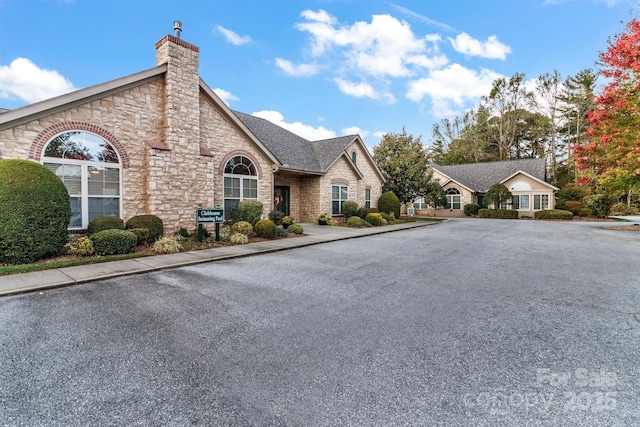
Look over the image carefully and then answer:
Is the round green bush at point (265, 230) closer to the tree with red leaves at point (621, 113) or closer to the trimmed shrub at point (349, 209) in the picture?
the trimmed shrub at point (349, 209)

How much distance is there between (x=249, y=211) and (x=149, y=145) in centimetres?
448

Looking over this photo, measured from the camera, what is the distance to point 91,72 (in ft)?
45.6

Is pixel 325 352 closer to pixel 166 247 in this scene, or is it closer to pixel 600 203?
pixel 166 247

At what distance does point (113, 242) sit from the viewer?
8195 mm

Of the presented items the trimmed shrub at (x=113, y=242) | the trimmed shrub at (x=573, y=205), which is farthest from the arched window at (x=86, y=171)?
the trimmed shrub at (x=573, y=205)

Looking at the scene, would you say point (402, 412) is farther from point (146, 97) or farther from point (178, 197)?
point (146, 97)

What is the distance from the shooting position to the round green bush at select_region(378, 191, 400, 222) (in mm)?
22359

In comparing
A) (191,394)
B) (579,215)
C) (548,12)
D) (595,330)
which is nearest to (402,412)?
(191,394)

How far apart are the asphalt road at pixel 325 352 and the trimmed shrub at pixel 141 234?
3597mm

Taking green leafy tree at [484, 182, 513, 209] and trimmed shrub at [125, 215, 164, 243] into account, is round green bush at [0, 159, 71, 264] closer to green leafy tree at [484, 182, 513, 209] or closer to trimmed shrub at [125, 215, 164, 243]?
trimmed shrub at [125, 215, 164, 243]

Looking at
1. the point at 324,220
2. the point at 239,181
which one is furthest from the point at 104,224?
the point at 324,220

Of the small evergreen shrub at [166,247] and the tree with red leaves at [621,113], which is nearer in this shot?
the small evergreen shrub at [166,247]

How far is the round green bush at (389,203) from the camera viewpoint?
22.4 meters

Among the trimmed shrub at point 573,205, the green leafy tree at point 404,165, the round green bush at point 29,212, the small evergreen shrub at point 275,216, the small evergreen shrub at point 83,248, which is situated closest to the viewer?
the round green bush at point 29,212
